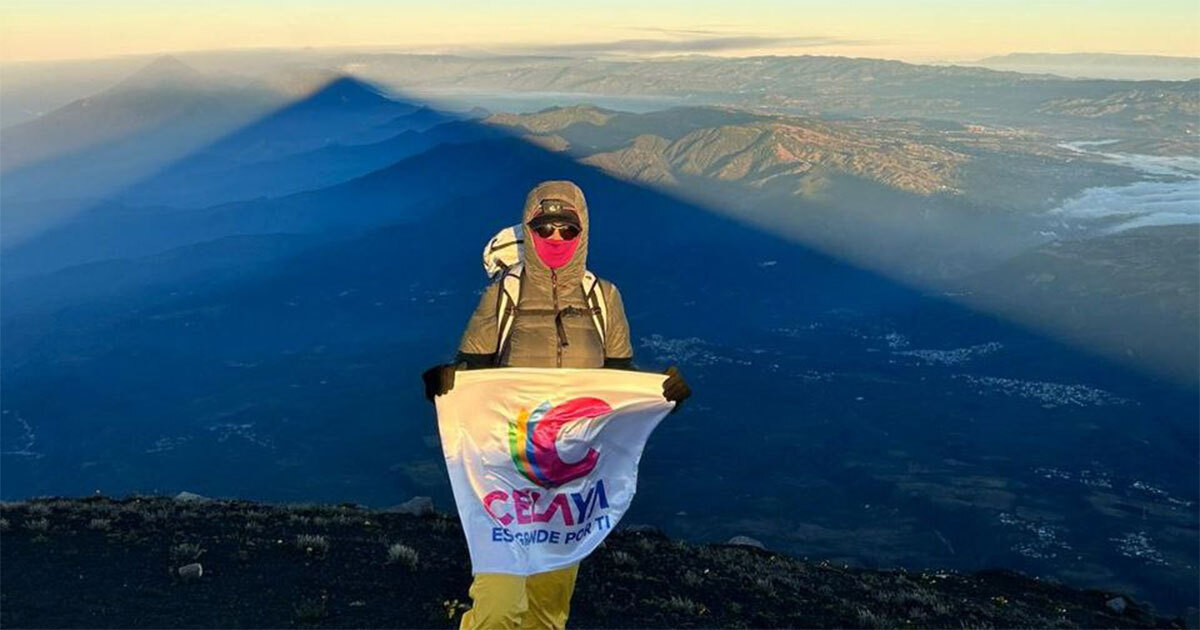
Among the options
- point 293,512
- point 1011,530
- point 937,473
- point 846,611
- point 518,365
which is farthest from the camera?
point 937,473

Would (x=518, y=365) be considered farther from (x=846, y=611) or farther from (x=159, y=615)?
(x=846, y=611)

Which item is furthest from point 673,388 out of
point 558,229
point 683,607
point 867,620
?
point 867,620

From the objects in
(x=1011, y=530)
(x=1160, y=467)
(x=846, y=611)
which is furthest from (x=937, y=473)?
(x=846, y=611)

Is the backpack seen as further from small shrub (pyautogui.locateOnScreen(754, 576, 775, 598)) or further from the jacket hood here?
small shrub (pyautogui.locateOnScreen(754, 576, 775, 598))

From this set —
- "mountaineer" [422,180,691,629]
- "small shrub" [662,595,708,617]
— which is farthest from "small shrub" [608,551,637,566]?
"mountaineer" [422,180,691,629]

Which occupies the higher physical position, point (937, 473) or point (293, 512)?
point (293, 512)
